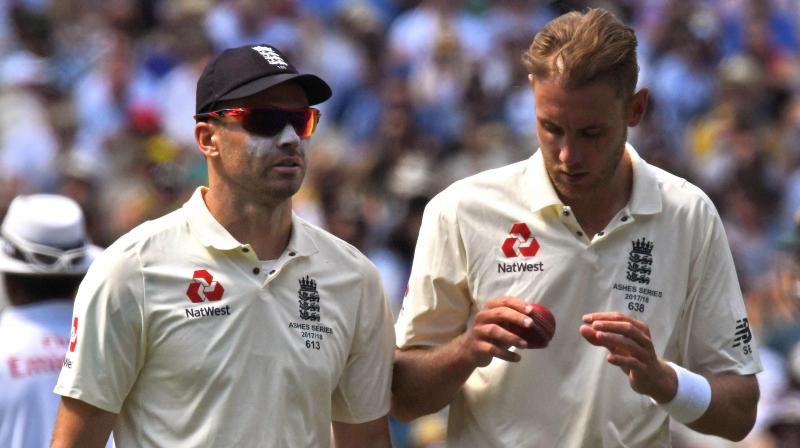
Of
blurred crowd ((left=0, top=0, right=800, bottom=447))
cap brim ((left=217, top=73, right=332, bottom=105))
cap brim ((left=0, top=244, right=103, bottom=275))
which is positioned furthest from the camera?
blurred crowd ((left=0, top=0, right=800, bottom=447))

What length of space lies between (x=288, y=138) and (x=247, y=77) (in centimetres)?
23

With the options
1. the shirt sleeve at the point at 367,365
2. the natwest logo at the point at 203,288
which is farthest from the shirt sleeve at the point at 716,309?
the natwest logo at the point at 203,288

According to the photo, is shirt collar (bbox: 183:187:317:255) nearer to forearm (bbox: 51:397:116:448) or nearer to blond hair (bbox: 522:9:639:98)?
forearm (bbox: 51:397:116:448)

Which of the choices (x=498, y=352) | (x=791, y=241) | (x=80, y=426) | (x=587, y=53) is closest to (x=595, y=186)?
(x=587, y=53)

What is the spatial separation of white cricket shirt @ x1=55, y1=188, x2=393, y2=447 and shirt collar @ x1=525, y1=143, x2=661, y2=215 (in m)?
0.77

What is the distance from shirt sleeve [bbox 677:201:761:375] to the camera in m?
5.36

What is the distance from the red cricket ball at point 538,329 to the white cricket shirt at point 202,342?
2.02ft

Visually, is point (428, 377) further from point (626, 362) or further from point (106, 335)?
point (106, 335)

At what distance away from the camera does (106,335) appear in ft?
15.9

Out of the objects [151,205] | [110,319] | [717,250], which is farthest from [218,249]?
[151,205]

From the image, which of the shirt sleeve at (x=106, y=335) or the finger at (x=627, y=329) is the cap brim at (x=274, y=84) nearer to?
the shirt sleeve at (x=106, y=335)

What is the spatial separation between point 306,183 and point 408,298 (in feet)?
21.4

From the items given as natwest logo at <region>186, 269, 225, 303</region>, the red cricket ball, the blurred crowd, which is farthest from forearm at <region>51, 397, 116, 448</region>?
the blurred crowd

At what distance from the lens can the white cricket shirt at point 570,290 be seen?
17.3 feet
